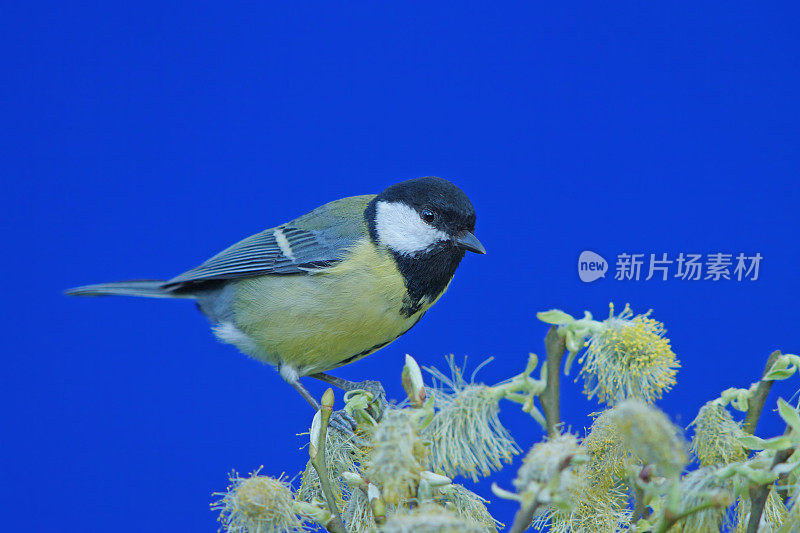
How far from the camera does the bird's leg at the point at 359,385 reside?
939 millimetres

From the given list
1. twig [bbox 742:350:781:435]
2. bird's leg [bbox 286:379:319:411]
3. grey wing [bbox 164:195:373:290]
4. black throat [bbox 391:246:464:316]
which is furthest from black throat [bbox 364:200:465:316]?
twig [bbox 742:350:781:435]

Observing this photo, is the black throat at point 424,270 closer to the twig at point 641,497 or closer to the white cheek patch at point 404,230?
the white cheek patch at point 404,230

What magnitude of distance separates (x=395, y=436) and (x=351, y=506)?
0.58 ft

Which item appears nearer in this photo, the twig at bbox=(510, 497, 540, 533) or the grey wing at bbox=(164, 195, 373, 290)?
the twig at bbox=(510, 497, 540, 533)

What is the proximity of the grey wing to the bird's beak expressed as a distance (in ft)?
0.63

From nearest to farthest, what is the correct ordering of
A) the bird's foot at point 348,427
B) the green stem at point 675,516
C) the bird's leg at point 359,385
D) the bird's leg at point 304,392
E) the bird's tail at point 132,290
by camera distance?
the green stem at point 675,516, the bird's foot at point 348,427, the bird's leg at point 359,385, the bird's leg at point 304,392, the bird's tail at point 132,290

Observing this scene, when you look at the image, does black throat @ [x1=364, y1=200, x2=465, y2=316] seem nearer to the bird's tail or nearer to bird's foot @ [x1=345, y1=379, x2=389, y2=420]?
bird's foot @ [x1=345, y1=379, x2=389, y2=420]

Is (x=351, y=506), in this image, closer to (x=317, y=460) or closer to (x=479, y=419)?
(x=317, y=460)

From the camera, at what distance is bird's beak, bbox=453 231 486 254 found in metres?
A: 1.10

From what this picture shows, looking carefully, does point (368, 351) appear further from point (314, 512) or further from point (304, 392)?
point (314, 512)

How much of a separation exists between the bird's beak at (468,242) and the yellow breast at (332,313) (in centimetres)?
12

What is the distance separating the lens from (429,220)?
1.13 m

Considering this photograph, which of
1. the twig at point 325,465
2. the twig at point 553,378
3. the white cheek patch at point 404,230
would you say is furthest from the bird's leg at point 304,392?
the twig at point 553,378

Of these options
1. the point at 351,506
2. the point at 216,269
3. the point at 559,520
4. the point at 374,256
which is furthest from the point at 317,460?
the point at 216,269
